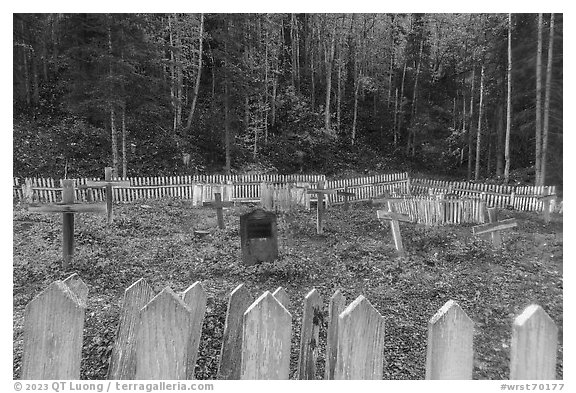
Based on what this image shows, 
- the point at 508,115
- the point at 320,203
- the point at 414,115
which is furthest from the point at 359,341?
the point at 508,115

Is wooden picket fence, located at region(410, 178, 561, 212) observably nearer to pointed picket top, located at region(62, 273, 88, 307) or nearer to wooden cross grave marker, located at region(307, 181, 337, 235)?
wooden cross grave marker, located at region(307, 181, 337, 235)

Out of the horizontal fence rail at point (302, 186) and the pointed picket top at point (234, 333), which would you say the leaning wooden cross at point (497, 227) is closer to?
the horizontal fence rail at point (302, 186)

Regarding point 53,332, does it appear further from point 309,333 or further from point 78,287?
point 309,333

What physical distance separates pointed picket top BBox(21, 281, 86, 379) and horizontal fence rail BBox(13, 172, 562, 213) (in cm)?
507

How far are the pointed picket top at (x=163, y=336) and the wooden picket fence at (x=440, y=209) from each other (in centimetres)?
617

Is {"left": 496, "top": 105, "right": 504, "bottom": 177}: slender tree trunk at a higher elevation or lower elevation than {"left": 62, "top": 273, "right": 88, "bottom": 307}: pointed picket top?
higher

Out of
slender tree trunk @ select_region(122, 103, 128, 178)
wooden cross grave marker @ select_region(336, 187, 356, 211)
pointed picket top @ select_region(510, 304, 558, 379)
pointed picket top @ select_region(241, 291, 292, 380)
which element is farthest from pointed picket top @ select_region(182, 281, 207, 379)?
wooden cross grave marker @ select_region(336, 187, 356, 211)

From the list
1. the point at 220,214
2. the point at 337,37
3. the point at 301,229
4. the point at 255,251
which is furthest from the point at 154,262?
the point at 337,37

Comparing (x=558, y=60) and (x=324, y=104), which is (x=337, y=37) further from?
(x=558, y=60)

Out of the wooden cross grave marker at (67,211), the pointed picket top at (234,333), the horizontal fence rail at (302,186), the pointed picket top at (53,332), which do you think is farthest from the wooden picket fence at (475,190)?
the pointed picket top at (53,332)

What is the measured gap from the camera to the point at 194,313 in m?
1.54

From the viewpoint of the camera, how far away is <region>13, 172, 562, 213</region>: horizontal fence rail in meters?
6.52

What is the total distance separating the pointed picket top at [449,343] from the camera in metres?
1.10

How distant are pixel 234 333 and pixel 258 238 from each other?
373 cm
